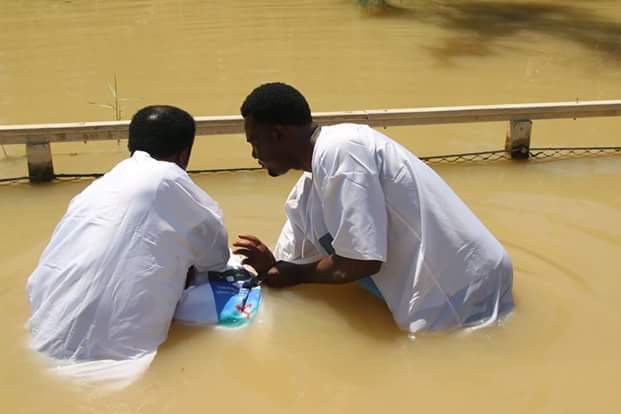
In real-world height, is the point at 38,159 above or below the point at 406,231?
below

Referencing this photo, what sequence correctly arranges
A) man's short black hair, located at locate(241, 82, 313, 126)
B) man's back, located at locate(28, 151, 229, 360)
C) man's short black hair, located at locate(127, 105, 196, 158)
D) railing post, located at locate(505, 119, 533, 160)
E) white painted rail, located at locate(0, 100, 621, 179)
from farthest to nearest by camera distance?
railing post, located at locate(505, 119, 533, 160) → white painted rail, located at locate(0, 100, 621, 179) → man's short black hair, located at locate(127, 105, 196, 158) → man's short black hair, located at locate(241, 82, 313, 126) → man's back, located at locate(28, 151, 229, 360)

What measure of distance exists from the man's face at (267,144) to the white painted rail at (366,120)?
2.14 m

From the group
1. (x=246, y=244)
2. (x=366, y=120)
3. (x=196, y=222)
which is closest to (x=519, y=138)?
(x=366, y=120)

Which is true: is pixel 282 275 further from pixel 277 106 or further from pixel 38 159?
pixel 38 159

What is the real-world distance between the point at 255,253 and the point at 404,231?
711 millimetres

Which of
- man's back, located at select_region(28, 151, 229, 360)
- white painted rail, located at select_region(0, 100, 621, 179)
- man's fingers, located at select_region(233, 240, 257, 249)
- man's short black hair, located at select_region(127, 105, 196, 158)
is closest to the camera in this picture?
man's back, located at select_region(28, 151, 229, 360)

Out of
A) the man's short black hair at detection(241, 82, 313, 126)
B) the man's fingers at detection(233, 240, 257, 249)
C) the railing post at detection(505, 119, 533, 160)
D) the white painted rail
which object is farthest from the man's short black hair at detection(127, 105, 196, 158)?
the railing post at detection(505, 119, 533, 160)

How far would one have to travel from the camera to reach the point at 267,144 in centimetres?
306

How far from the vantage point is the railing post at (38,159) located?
515cm

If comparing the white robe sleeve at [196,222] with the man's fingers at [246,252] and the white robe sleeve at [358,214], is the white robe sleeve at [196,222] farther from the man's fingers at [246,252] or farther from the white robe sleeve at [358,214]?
the white robe sleeve at [358,214]

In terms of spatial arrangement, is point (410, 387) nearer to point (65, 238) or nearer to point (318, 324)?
point (318, 324)

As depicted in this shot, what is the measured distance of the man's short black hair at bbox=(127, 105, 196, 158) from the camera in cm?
311

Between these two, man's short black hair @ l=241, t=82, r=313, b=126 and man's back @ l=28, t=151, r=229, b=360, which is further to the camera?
man's short black hair @ l=241, t=82, r=313, b=126

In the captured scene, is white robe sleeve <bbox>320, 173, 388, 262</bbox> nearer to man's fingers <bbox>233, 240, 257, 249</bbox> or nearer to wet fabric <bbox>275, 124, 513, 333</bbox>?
wet fabric <bbox>275, 124, 513, 333</bbox>
